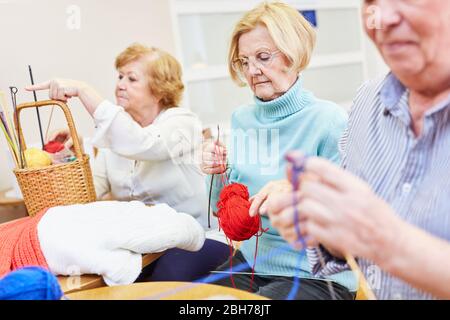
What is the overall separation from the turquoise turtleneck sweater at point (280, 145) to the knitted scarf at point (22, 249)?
533mm

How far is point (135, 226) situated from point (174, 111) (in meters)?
0.61

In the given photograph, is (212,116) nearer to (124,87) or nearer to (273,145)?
(124,87)

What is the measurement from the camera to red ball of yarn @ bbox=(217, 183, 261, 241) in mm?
1096

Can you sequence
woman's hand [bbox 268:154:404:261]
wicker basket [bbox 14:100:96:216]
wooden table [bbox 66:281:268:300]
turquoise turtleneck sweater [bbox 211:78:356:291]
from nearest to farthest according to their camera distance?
woman's hand [bbox 268:154:404:261]
wooden table [bbox 66:281:268:300]
turquoise turtleneck sweater [bbox 211:78:356:291]
wicker basket [bbox 14:100:96:216]

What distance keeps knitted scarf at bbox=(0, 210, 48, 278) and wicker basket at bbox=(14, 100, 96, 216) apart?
8.1 inches

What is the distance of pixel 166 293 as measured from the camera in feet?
2.95

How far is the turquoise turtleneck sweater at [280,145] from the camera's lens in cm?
123

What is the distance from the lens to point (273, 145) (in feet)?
4.31

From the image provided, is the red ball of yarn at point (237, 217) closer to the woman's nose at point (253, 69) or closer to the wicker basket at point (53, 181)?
the woman's nose at point (253, 69)

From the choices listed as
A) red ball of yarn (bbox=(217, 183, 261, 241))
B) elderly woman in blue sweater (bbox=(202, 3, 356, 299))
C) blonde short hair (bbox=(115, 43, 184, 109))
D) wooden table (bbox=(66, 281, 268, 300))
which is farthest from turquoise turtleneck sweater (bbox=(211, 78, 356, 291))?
blonde short hair (bbox=(115, 43, 184, 109))

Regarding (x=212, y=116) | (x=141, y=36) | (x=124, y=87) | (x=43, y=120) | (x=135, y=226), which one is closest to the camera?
(x=135, y=226)

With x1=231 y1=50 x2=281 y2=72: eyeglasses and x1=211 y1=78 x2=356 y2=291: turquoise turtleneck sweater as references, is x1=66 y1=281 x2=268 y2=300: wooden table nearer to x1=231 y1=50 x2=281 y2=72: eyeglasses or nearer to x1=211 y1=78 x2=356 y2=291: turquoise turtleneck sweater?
x1=211 y1=78 x2=356 y2=291: turquoise turtleneck sweater
